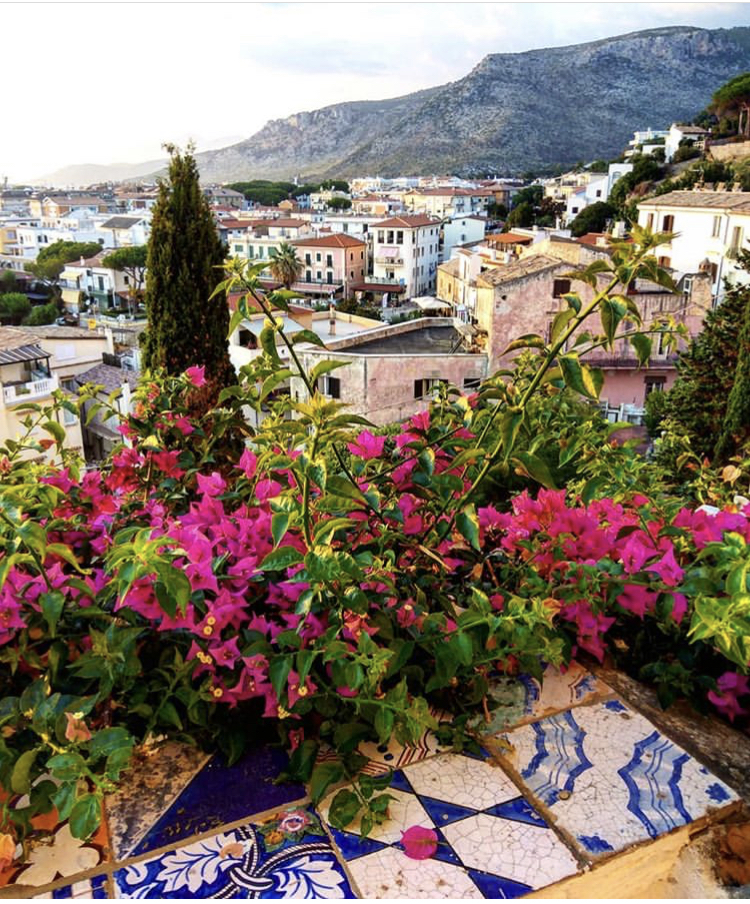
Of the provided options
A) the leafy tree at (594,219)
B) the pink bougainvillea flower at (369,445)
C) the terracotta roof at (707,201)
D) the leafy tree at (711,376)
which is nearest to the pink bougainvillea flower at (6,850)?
the pink bougainvillea flower at (369,445)

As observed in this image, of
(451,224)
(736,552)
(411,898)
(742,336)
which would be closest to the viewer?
(411,898)

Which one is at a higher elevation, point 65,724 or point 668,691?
point 65,724

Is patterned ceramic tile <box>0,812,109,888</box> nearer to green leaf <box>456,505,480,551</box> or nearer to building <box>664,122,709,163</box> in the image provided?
green leaf <box>456,505,480,551</box>

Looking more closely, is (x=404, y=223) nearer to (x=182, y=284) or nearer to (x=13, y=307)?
(x=13, y=307)

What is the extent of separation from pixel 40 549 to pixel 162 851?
0.51 metres

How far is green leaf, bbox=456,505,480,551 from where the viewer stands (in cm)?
128

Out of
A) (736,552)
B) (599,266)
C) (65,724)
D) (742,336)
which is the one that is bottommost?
(742,336)

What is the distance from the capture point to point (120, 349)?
26.0 metres

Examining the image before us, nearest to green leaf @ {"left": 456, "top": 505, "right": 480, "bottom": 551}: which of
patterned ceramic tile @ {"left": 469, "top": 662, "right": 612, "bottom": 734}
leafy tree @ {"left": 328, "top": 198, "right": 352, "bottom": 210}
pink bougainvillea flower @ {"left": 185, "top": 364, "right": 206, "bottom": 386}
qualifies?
patterned ceramic tile @ {"left": 469, "top": 662, "right": 612, "bottom": 734}

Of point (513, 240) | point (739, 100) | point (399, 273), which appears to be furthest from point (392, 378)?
point (739, 100)

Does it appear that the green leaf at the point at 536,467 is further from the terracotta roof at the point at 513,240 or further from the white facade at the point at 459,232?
the white facade at the point at 459,232

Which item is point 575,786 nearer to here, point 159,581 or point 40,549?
point 159,581

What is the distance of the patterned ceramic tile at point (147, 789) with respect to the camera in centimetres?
123

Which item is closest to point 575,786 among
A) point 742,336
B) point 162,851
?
point 162,851
